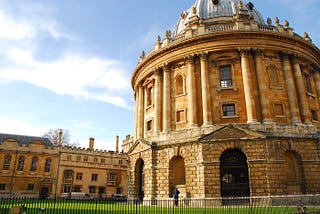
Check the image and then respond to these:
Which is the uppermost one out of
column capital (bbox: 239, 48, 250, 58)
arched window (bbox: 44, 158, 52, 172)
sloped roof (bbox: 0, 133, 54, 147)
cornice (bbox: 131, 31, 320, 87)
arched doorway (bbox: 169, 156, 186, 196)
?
cornice (bbox: 131, 31, 320, 87)

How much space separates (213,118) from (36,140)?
35.1 metres

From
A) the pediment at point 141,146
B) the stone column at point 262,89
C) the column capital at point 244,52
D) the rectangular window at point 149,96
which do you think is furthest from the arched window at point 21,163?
the stone column at point 262,89

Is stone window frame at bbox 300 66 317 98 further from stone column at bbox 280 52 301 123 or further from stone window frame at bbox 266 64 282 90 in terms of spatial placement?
stone window frame at bbox 266 64 282 90

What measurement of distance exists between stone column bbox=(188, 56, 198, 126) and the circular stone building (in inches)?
3.7

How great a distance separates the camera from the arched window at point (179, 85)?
28.0 metres

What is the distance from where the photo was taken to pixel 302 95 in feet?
84.7

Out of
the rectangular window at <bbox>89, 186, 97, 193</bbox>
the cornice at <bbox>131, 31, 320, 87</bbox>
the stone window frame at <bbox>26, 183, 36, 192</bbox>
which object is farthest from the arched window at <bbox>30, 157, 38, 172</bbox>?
the cornice at <bbox>131, 31, 320, 87</bbox>

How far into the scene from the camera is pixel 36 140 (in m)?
48.1

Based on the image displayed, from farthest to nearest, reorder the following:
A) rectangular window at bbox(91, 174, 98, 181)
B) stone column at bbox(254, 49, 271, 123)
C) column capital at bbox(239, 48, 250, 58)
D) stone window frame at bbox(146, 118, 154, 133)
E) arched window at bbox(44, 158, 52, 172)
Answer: rectangular window at bbox(91, 174, 98, 181)
arched window at bbox(44, 158, 52, 172)
stone window frame at bbox(146, 118, 154, 133)
column capital at bbox(239, 48, 250, 58)
stone column at bbox(254, 49, 271, 123)

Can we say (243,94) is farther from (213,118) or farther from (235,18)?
(235,18)

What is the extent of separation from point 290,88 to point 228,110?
614cm

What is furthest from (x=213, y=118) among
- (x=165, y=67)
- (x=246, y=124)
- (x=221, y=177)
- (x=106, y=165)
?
(x=106, y=165)

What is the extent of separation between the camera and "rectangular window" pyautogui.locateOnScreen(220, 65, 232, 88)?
26.1m

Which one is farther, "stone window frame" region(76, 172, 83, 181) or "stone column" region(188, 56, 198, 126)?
"stone window frame" region(76, 172, 83, 181)
